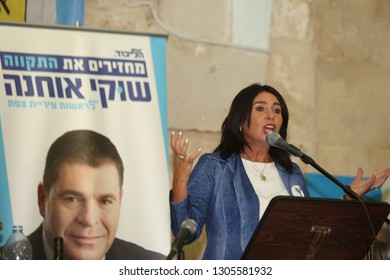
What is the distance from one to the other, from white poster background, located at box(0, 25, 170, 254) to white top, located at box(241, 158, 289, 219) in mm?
505

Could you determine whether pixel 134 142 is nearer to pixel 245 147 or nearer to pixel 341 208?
pixel 245 147

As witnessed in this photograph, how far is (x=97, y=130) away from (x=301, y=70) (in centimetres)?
248

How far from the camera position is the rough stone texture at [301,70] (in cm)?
505

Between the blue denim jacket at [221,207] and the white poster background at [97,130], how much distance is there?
170mm

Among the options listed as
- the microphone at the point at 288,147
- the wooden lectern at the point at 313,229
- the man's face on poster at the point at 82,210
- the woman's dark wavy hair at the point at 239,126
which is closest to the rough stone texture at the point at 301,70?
the woman's dark wavy hair at the point at 239,126

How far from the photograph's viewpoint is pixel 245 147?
3.88m

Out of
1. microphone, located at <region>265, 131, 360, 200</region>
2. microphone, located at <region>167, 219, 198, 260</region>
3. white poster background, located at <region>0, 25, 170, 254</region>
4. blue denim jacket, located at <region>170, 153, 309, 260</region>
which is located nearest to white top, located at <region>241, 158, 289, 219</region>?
blue denim jacket, located at <region>170, 153, 309, 260</region>

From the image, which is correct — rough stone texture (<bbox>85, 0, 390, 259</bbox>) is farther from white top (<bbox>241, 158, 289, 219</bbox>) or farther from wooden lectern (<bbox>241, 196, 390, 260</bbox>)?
wooden lectern (<bbox>241, 196, 390, 260</bbox>)

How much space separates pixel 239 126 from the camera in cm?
387

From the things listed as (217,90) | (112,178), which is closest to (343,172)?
(217,90)

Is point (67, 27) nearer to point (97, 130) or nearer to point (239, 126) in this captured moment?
point (97, 130)

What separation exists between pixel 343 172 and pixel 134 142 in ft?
8.20

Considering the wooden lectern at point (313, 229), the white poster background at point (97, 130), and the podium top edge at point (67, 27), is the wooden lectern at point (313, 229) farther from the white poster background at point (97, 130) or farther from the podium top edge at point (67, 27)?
the podium top edge at point (67, 27)

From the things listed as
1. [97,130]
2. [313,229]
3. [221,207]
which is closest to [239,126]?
[221,207]
